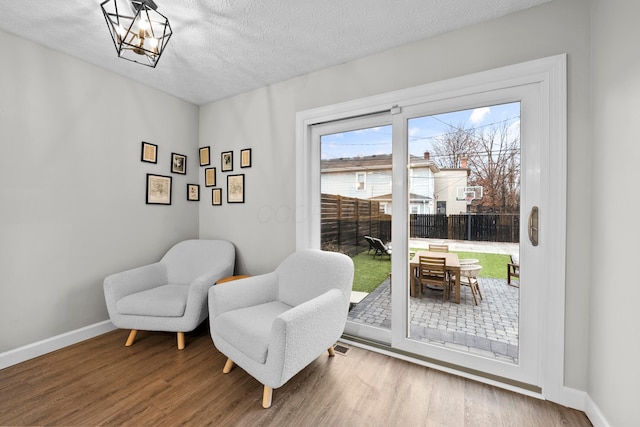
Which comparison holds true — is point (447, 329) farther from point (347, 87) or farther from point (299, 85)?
point (299, 85)

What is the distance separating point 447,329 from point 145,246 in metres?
3.00

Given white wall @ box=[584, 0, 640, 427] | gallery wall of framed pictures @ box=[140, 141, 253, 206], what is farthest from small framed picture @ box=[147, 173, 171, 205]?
white wall @ box=[584, 0, 640, 427]

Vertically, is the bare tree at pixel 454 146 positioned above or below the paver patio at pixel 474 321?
above

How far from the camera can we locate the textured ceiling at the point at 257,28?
67.1 inches

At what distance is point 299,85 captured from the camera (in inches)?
103

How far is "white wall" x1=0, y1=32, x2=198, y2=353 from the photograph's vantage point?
201 cm

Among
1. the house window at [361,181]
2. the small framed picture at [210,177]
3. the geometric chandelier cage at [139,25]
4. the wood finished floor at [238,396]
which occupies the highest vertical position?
the geometric chandelier cage at [139,25]

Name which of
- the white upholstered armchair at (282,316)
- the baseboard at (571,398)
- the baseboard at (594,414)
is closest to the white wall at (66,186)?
the white upholstered armchair at (282,316)

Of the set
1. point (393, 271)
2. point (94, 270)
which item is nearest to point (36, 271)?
point (94, 270)

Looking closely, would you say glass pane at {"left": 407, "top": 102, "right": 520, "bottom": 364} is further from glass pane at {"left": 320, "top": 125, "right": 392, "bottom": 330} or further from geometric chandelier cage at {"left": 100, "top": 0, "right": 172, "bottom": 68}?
geometric chandelier cage at {"left": 100, "top": 0, "right": 172, "bottom": 68}

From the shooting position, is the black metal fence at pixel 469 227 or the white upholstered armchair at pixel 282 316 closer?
the white upholstered armchair at pixel 282 316

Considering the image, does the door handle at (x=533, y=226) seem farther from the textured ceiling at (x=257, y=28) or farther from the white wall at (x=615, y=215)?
the textured ceiling at (x=257, y=28)

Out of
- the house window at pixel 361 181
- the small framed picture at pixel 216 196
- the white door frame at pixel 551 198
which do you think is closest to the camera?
the white door frame at pixel 551 198

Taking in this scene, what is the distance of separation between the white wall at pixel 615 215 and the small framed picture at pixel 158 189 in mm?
3631
